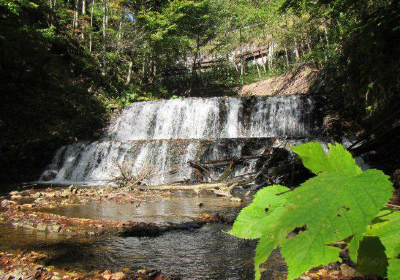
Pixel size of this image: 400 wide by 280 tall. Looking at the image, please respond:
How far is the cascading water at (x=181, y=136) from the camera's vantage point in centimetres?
1123

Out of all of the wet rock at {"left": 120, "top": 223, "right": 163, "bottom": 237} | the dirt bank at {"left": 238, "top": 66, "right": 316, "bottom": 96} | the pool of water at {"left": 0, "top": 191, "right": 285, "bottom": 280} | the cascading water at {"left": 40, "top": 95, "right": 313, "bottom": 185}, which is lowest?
the pool of water at {"left": 0, "top": 191, "right": 285, "bottom": 280}

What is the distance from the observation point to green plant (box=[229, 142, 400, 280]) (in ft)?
1.19

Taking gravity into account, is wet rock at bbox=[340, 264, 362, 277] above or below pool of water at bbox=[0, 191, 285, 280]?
above

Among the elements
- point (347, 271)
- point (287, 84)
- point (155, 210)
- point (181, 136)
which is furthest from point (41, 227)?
point (287, 84)

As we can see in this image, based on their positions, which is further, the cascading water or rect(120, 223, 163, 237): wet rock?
the cascading water

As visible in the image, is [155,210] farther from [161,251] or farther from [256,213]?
[256,213]

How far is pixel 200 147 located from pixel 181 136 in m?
5.02

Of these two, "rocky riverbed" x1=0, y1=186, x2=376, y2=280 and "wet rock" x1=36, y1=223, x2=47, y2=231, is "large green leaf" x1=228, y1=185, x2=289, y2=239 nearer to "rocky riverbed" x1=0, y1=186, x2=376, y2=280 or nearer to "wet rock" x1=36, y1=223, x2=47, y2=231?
"rocky riverbed" x1=0, y1=186, x2=376, y2=280

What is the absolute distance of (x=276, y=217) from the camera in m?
0.47

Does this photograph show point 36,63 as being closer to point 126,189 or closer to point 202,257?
point 126,189

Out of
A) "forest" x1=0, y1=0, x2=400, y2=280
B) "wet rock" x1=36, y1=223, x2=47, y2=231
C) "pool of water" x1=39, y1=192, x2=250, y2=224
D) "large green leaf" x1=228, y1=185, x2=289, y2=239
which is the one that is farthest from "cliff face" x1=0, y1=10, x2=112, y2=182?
"large green leaf" x1=228, y1=185, x2=289, y2=239

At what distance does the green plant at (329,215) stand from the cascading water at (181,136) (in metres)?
9.29

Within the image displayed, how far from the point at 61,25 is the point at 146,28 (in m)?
6.56

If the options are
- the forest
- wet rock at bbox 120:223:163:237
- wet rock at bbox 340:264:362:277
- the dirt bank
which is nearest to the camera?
the forest
